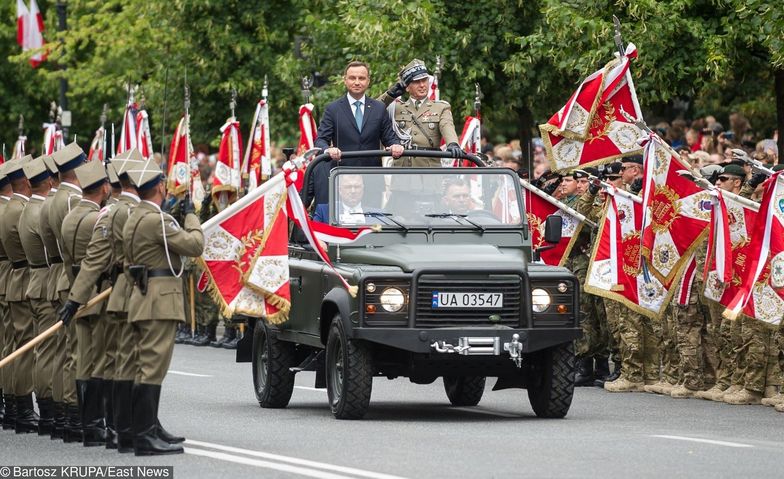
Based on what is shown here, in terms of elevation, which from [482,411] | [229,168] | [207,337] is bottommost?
[207,337]

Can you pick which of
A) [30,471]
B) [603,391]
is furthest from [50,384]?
[603,391]

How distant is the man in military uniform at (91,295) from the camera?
13656 millimetres

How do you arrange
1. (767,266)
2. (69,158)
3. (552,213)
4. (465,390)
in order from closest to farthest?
(69,158)
(767,266)
(465,390)
(552,213)

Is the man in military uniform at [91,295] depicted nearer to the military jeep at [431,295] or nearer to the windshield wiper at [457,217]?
the military jeep at [431,295]

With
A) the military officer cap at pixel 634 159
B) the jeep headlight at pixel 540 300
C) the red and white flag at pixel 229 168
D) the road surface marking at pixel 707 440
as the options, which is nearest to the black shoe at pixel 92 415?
the jeep headlight at pixel 540 300

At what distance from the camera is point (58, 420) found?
1448cm

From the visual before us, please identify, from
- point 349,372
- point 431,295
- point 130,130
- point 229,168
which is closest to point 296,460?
point 349,372

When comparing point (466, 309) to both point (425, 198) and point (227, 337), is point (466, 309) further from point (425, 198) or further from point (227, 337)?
point (227, 337)

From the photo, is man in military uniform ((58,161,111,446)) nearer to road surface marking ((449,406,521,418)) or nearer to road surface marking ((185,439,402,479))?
road surface marking ((185,439,402,479))

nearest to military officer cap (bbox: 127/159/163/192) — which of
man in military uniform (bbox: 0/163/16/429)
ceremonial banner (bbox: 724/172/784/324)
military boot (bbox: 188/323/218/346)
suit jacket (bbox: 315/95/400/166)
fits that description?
man in military uniform (bbox: 0/163/16/429)

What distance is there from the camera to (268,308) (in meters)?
15.6

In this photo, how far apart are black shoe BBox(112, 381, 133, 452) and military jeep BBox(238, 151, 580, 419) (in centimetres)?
228

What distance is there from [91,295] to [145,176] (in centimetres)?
96

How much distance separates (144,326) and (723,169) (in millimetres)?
7176
